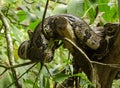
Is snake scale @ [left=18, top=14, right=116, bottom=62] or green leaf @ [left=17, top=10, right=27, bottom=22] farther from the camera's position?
green leaf @ [left=17, top=10, right=27, bottom=22]

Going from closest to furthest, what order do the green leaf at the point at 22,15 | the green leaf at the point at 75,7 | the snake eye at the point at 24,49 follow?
the green leaf at the point at 75,7, the snake eye at the point at 24,49, the green leaf at the point at 22,15

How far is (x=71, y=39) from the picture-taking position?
3.77 ft

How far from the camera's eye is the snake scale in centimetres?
116

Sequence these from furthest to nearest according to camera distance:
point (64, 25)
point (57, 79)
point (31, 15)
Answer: point (31, 15), point (64, 25), point (57, 79)

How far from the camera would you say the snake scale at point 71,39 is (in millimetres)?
1158

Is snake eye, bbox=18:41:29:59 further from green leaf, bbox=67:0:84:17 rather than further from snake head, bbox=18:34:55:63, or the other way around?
green leaf, bbox=67:0:84:17

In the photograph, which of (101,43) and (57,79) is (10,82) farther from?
(101,43)

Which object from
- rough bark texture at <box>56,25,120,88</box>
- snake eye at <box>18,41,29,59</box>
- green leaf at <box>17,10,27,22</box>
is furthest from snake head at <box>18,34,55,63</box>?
green leaf at <box>17,10,27,22</box>

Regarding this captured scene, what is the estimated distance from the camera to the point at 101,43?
48.6 inches

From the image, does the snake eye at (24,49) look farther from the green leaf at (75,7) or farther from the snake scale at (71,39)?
the green leaf at (75,7)

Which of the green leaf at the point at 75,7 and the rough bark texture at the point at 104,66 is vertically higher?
the green leaf at the point at 75,7

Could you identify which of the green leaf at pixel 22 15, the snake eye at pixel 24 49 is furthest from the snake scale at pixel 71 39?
the green leaf at pixel 22 15

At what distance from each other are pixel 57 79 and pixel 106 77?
29cm

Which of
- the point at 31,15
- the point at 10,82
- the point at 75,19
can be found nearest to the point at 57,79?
the point at 10,82
